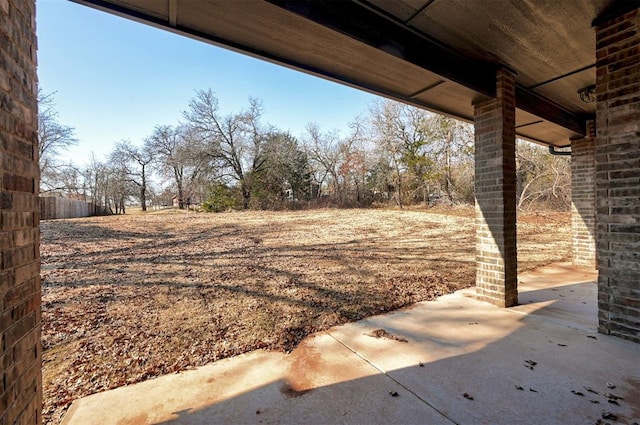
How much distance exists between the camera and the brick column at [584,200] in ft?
17.3

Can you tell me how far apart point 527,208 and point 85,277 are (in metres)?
17.1

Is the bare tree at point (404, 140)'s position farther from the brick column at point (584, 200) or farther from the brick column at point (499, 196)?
the brick column at point (499, 196)

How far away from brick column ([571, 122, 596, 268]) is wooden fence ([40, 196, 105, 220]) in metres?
18.0

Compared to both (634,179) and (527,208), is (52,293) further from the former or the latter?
(527,208)

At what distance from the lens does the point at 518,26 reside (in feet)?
8.34

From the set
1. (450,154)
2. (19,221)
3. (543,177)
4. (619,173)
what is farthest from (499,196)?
(450,154)

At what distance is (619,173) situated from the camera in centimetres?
249

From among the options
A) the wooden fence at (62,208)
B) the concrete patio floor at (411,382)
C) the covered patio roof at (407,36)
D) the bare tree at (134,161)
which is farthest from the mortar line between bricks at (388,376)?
the bare tree at (134,161)

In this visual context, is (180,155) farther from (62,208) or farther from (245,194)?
(62,208)

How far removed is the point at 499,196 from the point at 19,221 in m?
4.07

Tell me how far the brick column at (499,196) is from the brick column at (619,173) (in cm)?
80

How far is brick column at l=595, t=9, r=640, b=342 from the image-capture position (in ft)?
7.92

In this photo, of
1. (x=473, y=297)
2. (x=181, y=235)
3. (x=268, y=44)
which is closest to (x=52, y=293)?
(x=268, y=44)

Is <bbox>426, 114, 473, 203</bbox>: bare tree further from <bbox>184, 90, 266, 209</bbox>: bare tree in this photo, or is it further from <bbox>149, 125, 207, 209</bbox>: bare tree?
<bbox>149, 125, 207, 209</bbox>: bare tree
